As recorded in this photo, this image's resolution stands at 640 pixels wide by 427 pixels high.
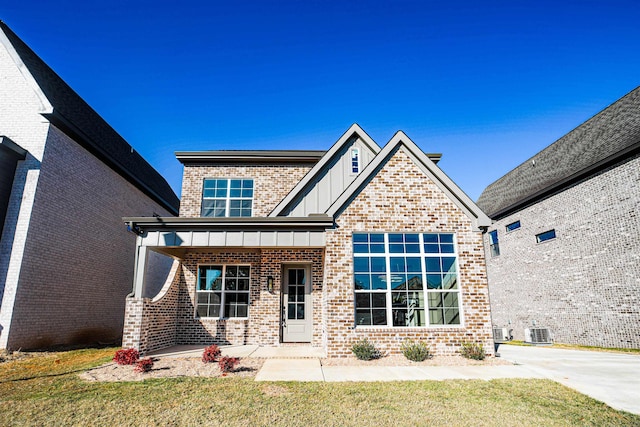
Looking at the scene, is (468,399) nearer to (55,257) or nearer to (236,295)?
(236,295)

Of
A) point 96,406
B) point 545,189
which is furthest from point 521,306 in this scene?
point 96,406

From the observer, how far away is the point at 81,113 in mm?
13898

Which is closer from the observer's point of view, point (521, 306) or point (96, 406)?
point (96, 406)

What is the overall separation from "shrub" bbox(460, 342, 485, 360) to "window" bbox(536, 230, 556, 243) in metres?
9.30

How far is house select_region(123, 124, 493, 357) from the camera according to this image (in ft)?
29.7

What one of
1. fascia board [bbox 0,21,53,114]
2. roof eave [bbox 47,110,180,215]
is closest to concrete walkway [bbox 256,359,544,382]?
roof eave [bbox 47,110,180,215]

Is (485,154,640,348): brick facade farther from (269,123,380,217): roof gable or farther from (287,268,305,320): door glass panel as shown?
(287,268,305,320): door glass panel

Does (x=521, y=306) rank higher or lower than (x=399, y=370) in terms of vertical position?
higher

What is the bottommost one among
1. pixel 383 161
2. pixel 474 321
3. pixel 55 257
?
pixel 474 321

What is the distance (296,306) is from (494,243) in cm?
1381

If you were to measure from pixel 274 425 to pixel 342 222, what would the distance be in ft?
18.6

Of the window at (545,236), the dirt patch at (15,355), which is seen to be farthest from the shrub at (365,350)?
the window at (545,236)

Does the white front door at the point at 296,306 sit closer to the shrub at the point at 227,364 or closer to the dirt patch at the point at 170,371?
the dirt patch at the point at 170,371

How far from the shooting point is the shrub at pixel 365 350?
854 cm
